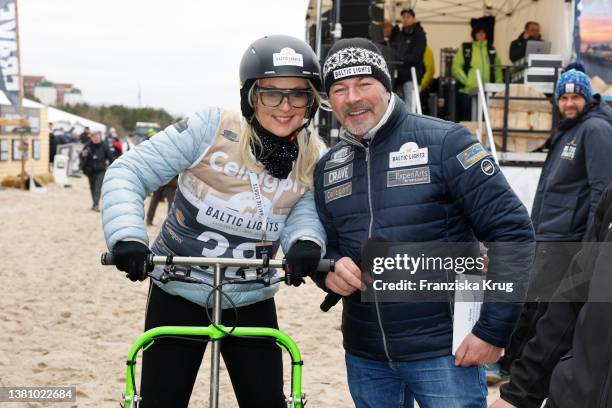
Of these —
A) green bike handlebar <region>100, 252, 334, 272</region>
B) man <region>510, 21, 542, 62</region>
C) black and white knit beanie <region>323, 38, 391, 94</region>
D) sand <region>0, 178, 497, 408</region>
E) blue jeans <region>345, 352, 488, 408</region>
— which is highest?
man <region>510, 21, 542, 62</region>

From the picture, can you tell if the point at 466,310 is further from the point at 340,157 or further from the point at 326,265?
the point at 340,157

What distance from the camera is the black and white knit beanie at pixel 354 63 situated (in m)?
2.77

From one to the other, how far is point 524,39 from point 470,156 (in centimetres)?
910

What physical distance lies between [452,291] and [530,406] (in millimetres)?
597

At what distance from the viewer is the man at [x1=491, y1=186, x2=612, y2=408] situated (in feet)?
5.66

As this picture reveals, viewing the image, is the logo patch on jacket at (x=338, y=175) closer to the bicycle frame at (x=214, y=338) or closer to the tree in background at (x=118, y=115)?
the bicycle frame at (x=214, y=338)

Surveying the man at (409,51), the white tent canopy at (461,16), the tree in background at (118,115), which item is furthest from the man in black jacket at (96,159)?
the tree in background at (118,115)

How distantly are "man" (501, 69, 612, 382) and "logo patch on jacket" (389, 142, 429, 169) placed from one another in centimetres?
246

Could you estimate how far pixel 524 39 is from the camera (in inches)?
436

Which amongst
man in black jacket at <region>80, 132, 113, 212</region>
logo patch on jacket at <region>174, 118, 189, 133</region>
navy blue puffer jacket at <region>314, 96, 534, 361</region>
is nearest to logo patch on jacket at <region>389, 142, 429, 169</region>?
navy blue puffer jacket at <region>314, 96, 534, 361</region>

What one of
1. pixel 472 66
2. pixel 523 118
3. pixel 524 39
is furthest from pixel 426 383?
pixel 524 39

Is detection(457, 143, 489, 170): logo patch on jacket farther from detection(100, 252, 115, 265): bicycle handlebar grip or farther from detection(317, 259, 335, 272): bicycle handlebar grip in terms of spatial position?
detection(100, 252, 115, 265): bicycle handlebar grip

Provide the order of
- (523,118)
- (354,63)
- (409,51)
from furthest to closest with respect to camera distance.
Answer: (409,51) → (523,118) → (354,63)

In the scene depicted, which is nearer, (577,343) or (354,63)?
(577,343)
